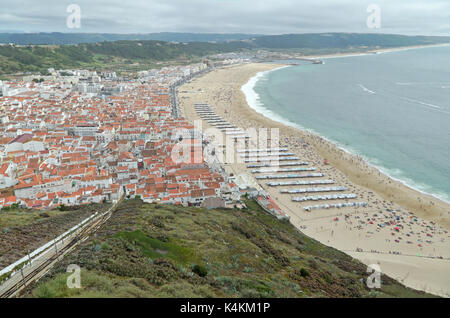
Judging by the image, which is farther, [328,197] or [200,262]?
[328,197]

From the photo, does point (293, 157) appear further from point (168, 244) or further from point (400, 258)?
point (168, 244)

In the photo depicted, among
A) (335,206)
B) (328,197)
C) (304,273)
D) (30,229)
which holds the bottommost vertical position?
(335,206)

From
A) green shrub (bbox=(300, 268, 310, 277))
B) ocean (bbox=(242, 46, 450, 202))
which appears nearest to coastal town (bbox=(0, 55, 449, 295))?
ocean (bbox=(242, 46, 450, 202))

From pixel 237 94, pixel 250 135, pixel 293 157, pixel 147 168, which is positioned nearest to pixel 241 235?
pixel 147 168

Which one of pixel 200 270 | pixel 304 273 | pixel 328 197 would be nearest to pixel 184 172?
pixel 328 197

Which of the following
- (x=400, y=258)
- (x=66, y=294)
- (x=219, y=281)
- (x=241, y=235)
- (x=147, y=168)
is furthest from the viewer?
(x=147, y=168)

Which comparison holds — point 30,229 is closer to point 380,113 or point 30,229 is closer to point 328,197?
point 328,197

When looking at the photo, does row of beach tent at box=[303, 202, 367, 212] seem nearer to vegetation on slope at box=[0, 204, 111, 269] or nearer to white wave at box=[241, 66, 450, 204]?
white wave at box=[241, 66, 450, 204]
